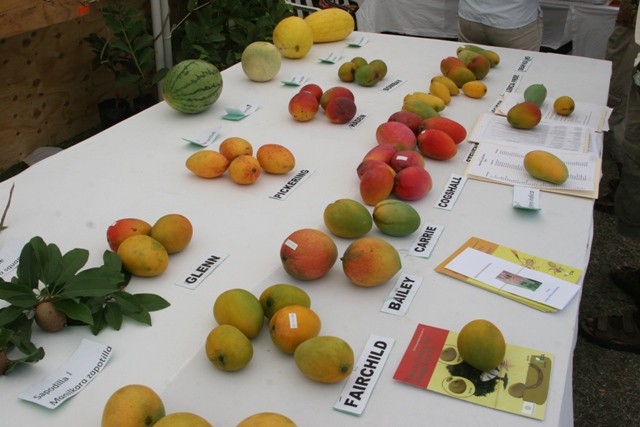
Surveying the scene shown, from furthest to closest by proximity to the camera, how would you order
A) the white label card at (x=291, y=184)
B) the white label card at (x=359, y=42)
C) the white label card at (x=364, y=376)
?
the white label card at (x=359, y=42) → the white label card at (x=291, y=184) → the white label card at (x=364, y=376)

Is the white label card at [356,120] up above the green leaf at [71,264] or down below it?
below

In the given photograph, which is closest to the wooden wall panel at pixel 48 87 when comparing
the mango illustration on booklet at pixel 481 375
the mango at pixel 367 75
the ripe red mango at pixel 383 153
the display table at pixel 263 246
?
the display table at pixel 263 246

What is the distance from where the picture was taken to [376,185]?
1.59m

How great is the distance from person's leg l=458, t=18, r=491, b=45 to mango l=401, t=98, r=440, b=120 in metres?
1.48

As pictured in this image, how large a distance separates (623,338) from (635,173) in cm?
68

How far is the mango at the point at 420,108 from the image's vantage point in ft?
6.77

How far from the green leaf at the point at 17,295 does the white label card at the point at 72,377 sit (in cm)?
13

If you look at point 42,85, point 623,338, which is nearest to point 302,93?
point 623,338

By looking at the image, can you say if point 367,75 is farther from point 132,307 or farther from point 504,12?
point 132,307

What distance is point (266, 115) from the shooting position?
7.37 ft

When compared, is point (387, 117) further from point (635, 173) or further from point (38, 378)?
point (38, 378)

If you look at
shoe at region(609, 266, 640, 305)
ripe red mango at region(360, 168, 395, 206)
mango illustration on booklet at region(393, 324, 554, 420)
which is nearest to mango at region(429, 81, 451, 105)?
ripe red mango at region(360, 168, 395, 206)

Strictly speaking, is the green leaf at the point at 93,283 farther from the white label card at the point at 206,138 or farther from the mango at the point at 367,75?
the mango at the point at 367,75

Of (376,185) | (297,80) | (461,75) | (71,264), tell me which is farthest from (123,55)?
(71,264)
